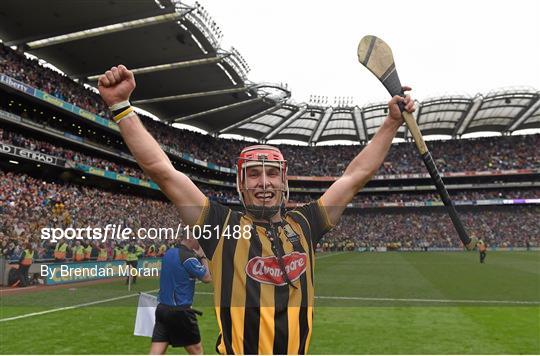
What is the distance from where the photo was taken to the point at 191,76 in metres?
36.4

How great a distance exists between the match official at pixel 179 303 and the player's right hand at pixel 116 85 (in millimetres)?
3460

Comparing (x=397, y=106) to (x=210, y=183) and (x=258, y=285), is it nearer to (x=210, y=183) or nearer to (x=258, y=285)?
(x=258, y=285)

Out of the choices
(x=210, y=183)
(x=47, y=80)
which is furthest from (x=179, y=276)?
(x=210, y=183)

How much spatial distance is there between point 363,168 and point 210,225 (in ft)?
3.40

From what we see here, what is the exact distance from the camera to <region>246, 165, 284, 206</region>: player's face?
8.02ft

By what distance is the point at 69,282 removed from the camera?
16594mm

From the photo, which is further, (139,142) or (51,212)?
(51,212)

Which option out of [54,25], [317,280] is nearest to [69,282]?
[317,280]

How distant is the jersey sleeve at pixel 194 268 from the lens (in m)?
5.46

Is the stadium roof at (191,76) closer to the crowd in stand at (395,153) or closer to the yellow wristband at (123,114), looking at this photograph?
the crowd in stand at (395,153)

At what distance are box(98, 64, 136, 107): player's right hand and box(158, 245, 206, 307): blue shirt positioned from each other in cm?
350

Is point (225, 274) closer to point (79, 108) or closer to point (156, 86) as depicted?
point (79, 108)

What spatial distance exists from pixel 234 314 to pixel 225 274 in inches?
9.0

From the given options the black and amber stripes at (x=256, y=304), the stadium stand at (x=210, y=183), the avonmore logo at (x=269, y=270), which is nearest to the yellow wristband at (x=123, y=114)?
the black and amber stripes at (x=256, y=304)
